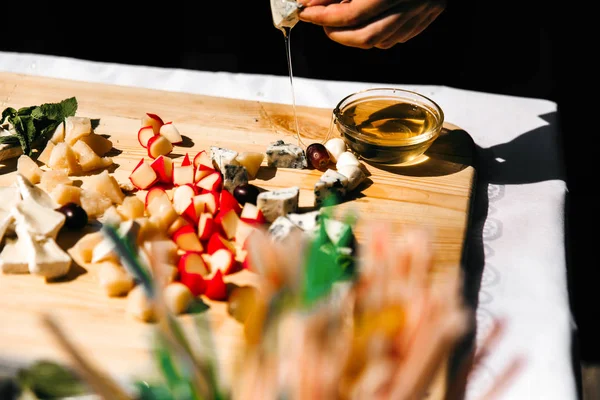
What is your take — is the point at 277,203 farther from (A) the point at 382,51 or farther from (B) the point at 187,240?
(A) the point at 382,51

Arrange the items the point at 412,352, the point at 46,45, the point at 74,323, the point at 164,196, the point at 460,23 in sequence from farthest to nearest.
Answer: the point at 46,45, the point at 460,23, the point at 164,196, the point at 74,323, the point at 412,352

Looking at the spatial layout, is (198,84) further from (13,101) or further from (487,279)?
(487,279)

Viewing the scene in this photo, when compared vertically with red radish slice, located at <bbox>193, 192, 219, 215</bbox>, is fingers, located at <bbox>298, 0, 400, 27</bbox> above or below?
above

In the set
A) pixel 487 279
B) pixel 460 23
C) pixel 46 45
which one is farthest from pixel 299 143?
pixel 46 45

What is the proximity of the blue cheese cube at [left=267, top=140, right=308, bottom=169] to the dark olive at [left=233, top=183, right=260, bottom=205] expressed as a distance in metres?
0.18

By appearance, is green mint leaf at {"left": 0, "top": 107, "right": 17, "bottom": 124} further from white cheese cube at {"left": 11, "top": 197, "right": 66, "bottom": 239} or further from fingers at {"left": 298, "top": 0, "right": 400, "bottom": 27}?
fingers at {"left": 298, "top": 0, "right": 400, "bottom": 27}

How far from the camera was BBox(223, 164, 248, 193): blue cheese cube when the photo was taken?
1649mm

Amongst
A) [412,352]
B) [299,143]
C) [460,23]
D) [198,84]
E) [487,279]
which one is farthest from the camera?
[460,23]

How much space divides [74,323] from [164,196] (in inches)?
17.4

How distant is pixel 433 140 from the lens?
1.79m

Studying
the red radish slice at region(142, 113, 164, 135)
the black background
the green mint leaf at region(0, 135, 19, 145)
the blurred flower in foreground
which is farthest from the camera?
the black background

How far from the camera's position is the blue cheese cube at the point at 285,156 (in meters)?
1.76

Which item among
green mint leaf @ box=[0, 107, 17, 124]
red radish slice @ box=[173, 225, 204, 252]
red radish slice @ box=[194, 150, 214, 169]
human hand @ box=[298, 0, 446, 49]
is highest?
human hand @ box=[298, 0, 446, 49]

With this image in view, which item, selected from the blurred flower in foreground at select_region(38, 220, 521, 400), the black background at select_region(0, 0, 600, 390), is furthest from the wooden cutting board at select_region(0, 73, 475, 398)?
the black background at select_region(0, 0, 600, 390)
